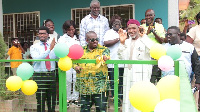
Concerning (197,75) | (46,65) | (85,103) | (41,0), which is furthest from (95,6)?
(41,0)

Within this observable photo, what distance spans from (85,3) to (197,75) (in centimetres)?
564

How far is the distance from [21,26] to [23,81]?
648 centimetres

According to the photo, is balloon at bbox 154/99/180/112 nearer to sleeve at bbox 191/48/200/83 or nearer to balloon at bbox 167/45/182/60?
balloon at bbox 167/45/182/60

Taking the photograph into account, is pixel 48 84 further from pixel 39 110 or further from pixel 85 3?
pixel 85 3

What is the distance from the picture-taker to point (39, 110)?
4754 millimetres

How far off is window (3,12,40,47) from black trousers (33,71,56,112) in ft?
18.5

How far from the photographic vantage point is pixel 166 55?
3.82m

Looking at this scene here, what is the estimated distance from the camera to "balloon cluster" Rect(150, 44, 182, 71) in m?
3.63

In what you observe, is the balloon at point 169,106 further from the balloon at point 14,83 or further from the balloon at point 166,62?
the balloon at point 14,83

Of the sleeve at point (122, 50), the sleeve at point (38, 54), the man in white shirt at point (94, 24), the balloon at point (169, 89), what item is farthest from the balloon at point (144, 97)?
the man in white shirt at point (94, 24)

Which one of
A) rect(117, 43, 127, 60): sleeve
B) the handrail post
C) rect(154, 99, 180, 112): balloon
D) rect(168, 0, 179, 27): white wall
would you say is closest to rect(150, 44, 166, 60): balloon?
rect(117, 43, 127, 60): sleeve

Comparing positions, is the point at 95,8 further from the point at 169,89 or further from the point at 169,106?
the point at 169,106

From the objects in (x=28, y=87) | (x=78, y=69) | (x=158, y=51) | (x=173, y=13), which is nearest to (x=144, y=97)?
(x=158, y=51)

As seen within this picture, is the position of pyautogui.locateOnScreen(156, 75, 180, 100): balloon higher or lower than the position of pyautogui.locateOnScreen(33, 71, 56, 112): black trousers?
higher
